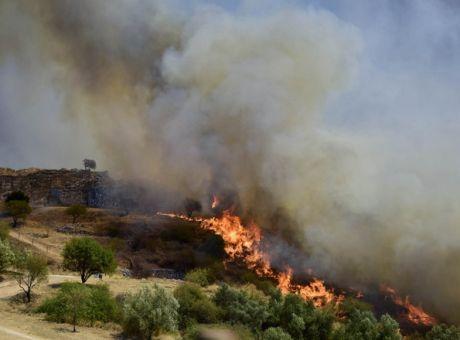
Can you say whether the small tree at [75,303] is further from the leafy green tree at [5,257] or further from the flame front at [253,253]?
the flame front at [253,253]

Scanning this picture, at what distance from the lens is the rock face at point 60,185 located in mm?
87531

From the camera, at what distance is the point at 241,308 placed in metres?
32.4

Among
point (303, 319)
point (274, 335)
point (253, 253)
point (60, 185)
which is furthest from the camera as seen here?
point (60, 185)

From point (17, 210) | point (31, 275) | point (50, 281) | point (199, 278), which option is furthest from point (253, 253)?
point (17, 210)

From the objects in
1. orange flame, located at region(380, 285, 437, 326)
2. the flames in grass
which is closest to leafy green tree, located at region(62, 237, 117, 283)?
the flames in grass

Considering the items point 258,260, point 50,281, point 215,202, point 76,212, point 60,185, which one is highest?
point 60,185

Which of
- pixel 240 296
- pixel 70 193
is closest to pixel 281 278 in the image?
pixel 240 296

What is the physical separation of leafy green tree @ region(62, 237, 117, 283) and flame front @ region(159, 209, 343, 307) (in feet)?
44.8

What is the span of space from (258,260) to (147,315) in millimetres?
22463

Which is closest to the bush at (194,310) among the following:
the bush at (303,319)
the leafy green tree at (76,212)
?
the bush at (303,319)

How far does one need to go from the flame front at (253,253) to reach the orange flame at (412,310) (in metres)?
3.87

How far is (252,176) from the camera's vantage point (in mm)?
49125

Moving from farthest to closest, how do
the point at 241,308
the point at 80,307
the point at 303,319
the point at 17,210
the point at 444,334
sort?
the point at 17,210 < the point at 303,319 < the point at 444,334 < the point at 241,308 < the point at 80,307

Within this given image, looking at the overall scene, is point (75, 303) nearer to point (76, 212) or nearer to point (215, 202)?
point (215, 202)
